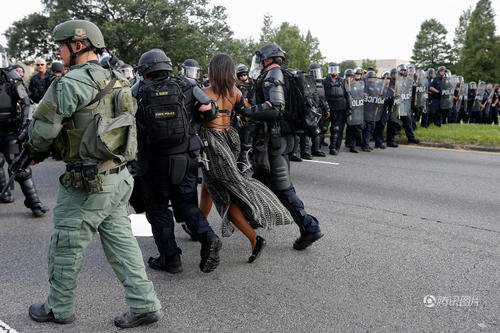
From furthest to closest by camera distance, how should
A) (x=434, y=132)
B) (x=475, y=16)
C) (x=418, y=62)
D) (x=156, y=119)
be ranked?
(x=418, y=62)
(x=475, y=16)
(x=434, y=132)
(x=156, y=119)

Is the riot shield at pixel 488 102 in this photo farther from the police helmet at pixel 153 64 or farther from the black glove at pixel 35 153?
the black glove at pixel 35 153

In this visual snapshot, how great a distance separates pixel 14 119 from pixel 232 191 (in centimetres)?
326

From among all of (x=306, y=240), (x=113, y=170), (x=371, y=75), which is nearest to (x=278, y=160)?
(x=306, y=240)

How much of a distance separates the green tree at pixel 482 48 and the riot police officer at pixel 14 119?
36.8m

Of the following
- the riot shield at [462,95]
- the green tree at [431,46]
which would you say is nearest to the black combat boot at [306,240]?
the riot shield at [462,95]

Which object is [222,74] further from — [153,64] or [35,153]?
[35,153]

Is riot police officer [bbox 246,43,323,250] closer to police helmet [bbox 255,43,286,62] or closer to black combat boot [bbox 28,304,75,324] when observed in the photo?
police helmet [bbox 255,43,286,62]

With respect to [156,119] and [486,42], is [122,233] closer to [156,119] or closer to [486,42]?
[156,119]

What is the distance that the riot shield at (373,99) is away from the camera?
35.1 feet

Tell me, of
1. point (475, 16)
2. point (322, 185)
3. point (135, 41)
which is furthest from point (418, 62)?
point (322, 185)

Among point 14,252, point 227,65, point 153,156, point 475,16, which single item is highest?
point 475,16

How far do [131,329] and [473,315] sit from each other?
7.53 feet

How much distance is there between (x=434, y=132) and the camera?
1237cm

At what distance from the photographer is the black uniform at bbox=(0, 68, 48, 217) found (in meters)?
5.27
